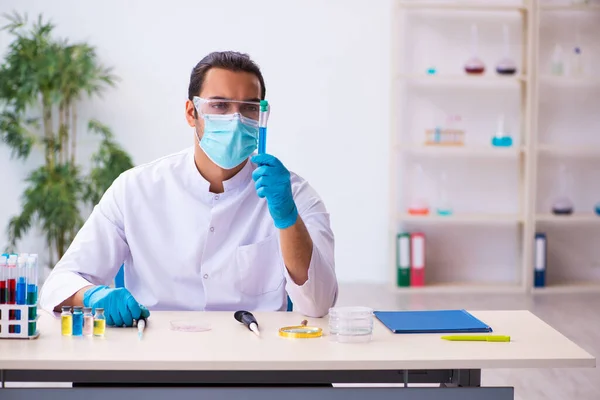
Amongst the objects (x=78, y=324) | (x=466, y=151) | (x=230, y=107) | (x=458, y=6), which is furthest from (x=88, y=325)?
(x=458, y=6)

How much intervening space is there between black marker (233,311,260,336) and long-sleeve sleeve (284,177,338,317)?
0.18 meters

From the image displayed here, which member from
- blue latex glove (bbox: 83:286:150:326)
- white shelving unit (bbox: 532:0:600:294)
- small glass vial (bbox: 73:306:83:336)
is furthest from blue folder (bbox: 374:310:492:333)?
white shelving unit (bbox: 532:0:600:294)

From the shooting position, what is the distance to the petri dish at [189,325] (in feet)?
5.90

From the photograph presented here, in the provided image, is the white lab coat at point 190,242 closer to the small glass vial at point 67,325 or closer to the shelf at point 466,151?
the small glass vial at point 67,325

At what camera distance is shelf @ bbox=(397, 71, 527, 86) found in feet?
17.5

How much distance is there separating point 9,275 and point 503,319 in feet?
3.61

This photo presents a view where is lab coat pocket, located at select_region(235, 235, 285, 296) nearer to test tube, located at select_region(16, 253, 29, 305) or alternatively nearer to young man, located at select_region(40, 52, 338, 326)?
young man, located at select_region(40, 52, 338, 326)

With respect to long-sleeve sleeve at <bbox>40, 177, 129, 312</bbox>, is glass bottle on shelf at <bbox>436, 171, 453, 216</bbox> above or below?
above

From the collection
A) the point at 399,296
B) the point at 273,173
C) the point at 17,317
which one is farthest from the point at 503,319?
the point at 399,296

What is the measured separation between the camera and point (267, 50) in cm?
565

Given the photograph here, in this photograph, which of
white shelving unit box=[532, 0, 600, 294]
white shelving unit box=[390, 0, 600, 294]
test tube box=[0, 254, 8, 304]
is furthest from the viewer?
white shelving unit box=[532, 0, 600, 294]

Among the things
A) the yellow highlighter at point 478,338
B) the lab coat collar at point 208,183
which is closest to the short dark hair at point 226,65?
the lab coat collar at point 208,183

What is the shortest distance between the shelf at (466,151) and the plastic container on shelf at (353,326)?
3708 millimetres

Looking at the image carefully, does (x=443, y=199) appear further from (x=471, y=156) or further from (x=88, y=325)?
(x=88, y=325)
